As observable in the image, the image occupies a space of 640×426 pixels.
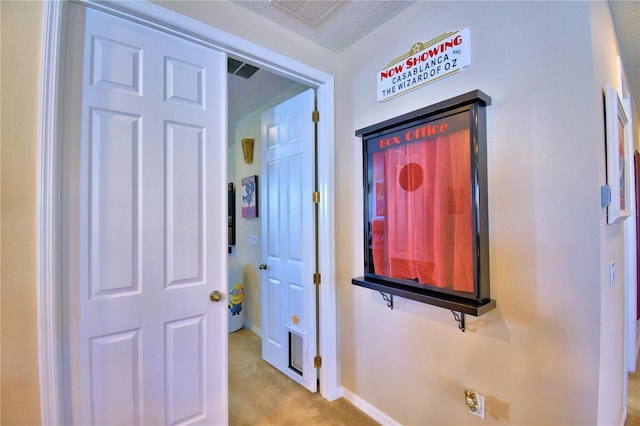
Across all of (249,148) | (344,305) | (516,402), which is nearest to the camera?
(516,402)

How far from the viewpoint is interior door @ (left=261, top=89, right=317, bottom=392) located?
7.25 ft

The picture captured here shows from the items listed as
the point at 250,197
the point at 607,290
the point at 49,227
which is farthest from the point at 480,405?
the point at 250,197

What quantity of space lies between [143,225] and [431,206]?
1513 millimetres

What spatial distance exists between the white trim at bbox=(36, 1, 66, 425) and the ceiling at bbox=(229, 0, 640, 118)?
965 mm

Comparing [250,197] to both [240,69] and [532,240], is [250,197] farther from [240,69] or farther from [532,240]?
[532,240]

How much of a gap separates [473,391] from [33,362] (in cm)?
197

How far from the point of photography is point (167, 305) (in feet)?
4.94

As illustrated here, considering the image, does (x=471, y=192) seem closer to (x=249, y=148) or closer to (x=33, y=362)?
(x=33, y=362)

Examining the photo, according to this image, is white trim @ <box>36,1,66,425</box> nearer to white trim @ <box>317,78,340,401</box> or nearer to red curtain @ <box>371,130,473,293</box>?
white trim @ <box>317,78,340,401</box>

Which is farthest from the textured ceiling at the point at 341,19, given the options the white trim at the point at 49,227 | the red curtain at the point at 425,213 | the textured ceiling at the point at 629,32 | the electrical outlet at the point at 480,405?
the electrical outlet at the point at 480,405

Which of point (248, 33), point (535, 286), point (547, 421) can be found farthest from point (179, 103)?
point (547, 421)

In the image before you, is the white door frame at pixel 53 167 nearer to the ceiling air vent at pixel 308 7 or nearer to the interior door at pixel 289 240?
the ceiling air vent at pixel 308 7

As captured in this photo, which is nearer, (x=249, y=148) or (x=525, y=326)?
(x=525, y=326)

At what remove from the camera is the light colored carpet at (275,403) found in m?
1.89
